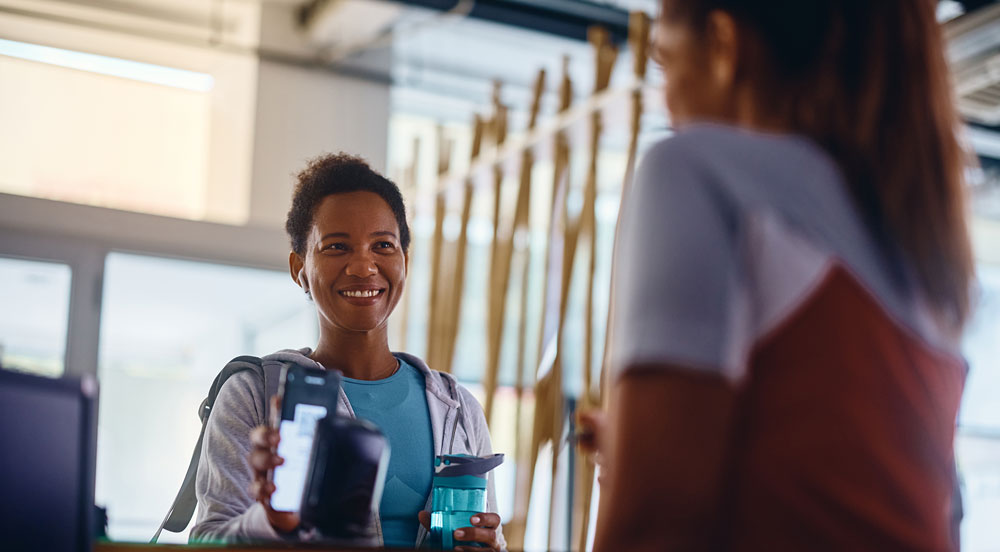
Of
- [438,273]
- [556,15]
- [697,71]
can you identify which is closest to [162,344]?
[438,273]

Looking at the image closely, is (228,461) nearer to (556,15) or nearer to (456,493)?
(456,493)

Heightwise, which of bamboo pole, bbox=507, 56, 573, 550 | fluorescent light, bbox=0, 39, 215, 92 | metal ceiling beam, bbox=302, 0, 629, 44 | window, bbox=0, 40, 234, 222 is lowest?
bamboo pole, bbox=507, 56, 573, 550

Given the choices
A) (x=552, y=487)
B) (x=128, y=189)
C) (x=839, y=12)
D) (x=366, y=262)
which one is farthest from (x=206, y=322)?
(x=839, y=12)

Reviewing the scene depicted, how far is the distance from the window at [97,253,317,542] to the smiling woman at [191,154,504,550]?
147 inches

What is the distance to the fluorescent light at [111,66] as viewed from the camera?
591cm

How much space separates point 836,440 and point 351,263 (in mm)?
1434

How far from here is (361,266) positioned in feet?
6.82

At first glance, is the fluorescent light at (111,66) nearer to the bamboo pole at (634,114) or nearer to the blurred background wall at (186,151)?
the blurred background wall at (186,151)

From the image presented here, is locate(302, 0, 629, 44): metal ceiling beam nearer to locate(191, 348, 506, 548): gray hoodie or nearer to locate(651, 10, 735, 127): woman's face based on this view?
locate(191, 348, 506, 548): gray hoodie

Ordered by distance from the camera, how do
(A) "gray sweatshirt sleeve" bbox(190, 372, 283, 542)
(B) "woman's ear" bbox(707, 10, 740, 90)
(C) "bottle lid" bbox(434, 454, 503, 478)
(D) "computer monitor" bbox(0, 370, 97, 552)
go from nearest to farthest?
(B) "woman's ear" bbox(707, 10, 740, 90)
(D) "computer monitor" bbox(0, 370, 97, 552)
(A) "gray sweatshirt sleeve" bbox(190, 372, 283, 542)
(C) "bottle lid" bbox(434, 454, 503, 478)

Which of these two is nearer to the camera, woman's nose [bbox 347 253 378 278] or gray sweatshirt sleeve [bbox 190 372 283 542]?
gray sweatshirt sleeve [bbox 190 372 283 542]

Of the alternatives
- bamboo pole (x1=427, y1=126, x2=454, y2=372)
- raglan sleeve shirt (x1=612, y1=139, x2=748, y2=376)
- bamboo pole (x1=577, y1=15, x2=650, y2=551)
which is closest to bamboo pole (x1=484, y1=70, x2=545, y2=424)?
bamboo pole (x1=427, y1=126, x2=454, y2=372)

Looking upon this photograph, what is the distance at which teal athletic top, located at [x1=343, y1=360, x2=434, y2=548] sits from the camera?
74.4 inches

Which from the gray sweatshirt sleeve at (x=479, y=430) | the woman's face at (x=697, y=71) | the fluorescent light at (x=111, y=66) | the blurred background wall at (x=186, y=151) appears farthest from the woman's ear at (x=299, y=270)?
the fluorescent light at (x=111, y=66)
